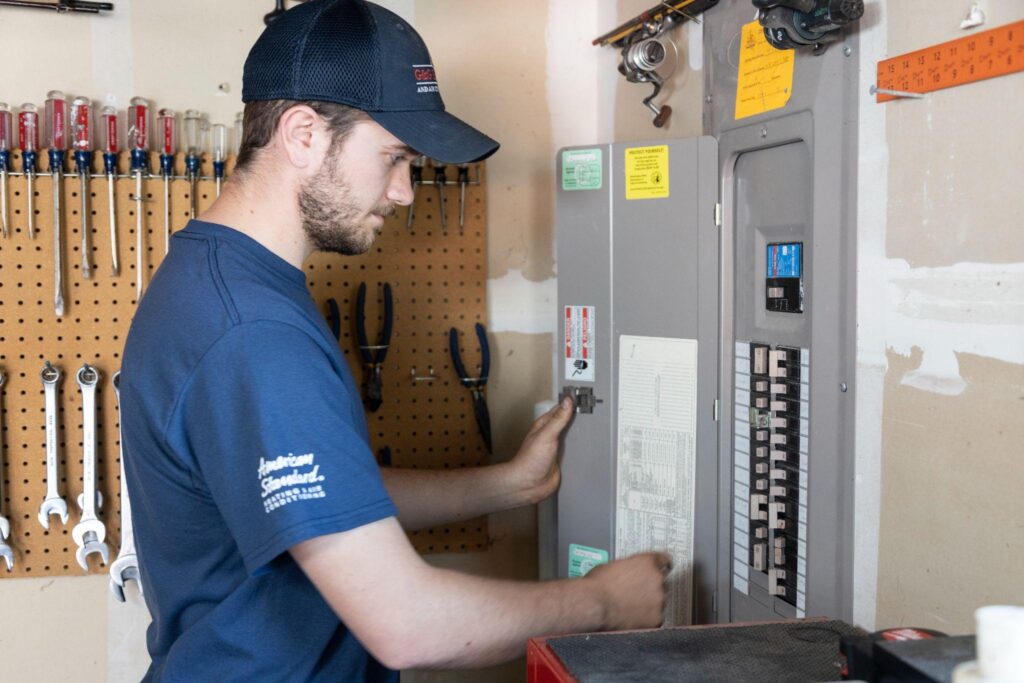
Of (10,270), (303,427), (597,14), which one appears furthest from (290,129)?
(597,14)

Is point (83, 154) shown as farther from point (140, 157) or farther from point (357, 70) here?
point (357, 70)

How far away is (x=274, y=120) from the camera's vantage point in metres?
1.35

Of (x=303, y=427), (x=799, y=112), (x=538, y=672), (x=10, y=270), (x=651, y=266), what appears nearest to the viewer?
(x=303, y=427)

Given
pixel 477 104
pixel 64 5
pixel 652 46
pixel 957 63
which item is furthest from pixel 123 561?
pixel 957 63

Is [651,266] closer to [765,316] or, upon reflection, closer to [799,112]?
[765,316]


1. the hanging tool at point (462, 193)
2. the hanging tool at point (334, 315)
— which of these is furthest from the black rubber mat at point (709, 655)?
the hanging tool at point (462, 193)

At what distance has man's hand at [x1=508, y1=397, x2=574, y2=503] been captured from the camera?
6.63ft

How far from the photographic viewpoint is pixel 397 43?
1392 millimetres

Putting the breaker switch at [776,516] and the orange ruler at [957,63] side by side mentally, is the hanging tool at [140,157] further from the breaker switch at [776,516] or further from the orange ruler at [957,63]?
the orange ruler at [957,63]

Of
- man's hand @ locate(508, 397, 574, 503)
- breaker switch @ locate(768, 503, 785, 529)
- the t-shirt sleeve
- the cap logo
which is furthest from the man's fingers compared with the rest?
the t-shirt sleeve

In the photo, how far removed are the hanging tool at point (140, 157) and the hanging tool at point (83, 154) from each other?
0.09 meters

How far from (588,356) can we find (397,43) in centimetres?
85

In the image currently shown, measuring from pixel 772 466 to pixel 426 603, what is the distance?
77cm

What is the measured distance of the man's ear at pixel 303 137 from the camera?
1.33 m
